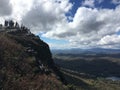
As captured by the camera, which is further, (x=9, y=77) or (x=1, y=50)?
(x=1, y=50)

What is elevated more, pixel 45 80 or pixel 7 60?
pixel 7 60

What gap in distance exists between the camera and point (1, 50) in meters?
193

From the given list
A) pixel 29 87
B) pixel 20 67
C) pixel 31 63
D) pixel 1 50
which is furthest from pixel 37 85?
pixel 1 50

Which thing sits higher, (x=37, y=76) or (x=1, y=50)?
(x=1, y=50)

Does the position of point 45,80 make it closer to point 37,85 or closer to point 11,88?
point 37,85

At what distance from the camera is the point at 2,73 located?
14412 cm

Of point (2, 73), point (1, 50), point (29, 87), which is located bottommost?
point (29, 87)

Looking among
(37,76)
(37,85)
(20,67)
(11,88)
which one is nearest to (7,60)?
(20,67)

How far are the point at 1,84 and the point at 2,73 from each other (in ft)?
63.6

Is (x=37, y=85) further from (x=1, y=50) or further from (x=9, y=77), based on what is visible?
(x=1, y=50)

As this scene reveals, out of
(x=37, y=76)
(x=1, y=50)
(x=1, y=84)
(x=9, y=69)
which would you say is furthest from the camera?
(x=1, y=50)

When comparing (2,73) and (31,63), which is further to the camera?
(31,63)

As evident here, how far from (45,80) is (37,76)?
982 cm

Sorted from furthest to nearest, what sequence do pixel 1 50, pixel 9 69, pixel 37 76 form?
pixel 1 50 → pixel 37 76 → pixel 9 69
